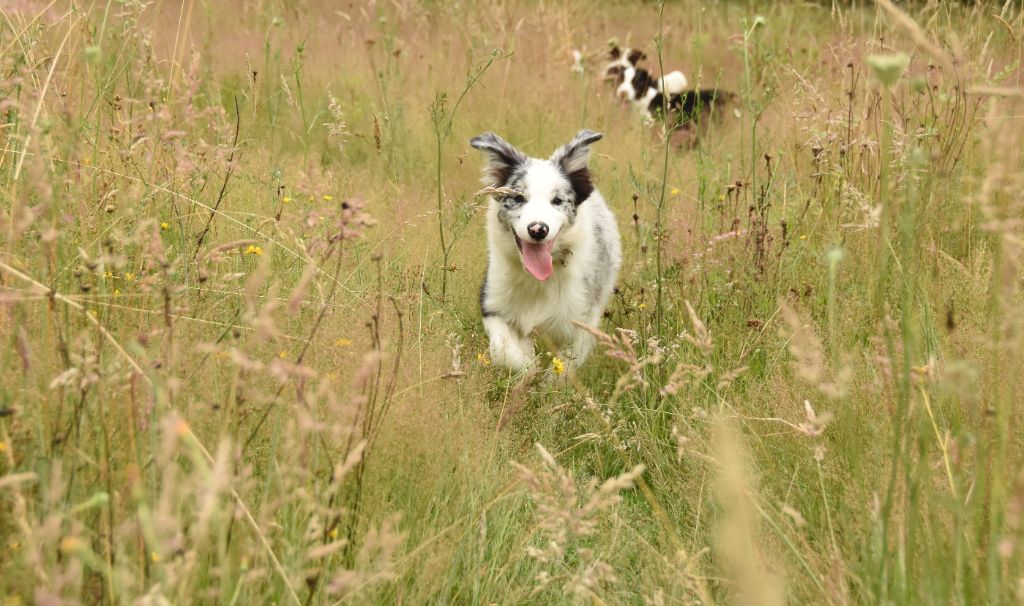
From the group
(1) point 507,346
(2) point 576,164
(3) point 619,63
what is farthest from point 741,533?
(3) point 619,63

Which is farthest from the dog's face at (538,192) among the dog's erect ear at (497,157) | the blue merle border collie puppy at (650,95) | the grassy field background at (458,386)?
the blue merle border collie puppy at (650,95)

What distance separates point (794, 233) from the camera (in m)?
4.37

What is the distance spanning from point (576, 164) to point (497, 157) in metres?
0.37

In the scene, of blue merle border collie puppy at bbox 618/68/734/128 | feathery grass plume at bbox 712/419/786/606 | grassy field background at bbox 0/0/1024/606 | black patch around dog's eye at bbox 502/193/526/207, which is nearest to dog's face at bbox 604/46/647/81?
blue merle border collie puppy at bbox 618/68/734/128

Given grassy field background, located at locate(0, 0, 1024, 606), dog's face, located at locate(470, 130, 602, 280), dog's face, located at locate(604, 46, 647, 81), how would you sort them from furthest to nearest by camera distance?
1. dog's face, located at locate(604, 46, 647, 81)
2. dog's face, located at locate(470, 130, 602, 280)
3. grassy field background, located at locate(0, 0, 1024, 606)

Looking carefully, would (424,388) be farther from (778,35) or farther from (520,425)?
(778,35)

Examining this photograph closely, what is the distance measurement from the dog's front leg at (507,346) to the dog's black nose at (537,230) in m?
0.44

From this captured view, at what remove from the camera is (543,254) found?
4.02 metres

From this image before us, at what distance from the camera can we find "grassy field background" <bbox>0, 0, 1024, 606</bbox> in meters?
1.57

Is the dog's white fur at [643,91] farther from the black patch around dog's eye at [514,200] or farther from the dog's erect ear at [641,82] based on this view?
the black patch around dog's eye at [514,200]

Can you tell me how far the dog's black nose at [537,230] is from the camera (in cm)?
382

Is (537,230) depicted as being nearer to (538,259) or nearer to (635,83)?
(538,259)

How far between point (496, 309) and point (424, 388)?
1542mm

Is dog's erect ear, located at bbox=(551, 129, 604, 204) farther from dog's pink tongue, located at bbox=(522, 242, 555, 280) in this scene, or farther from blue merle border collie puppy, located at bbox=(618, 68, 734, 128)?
blue merle border collie puppy, located at bbox=(618, 68, 734, 128)
